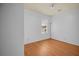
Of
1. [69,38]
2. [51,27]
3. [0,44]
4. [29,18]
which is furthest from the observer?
[51,27]

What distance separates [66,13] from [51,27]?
105cm

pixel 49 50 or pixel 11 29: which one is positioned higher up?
pixel 11 29

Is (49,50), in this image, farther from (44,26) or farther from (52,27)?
(52,27)

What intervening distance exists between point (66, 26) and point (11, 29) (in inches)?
126

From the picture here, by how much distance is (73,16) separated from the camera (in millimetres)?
3486

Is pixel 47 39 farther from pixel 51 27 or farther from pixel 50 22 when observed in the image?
pixel 50 22

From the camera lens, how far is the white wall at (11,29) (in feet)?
3.87

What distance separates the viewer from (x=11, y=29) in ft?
4.07

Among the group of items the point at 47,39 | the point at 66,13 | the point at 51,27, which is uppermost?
the point at 66,13

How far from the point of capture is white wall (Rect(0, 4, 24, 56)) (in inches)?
46.5

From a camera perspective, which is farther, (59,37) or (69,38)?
(59,37)

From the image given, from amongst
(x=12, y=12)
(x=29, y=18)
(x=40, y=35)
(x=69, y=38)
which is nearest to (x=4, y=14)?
(x=12, y=12)

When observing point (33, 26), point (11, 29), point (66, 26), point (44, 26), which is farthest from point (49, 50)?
point (66, 26)

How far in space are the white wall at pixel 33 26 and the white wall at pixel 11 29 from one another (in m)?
1.75
